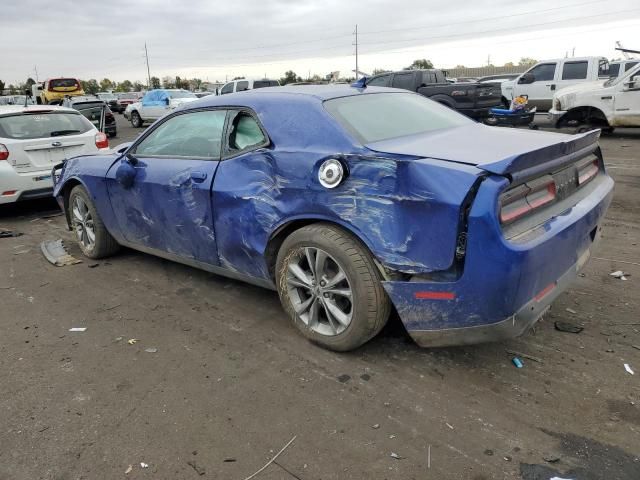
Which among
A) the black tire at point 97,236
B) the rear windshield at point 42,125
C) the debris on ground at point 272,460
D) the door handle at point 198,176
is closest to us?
the debris on ground at point 272,460

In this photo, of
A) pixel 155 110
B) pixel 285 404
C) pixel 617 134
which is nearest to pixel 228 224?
pixel 285 404

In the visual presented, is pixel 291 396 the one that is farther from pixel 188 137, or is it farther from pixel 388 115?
pixel 188 137

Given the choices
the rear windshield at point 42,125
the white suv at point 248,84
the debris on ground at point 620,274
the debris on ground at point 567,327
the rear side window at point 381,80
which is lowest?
the debris on ground at point 567,327

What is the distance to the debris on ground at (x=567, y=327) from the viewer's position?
11.4 feet

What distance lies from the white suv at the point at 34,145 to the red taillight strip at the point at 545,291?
19.5 ft

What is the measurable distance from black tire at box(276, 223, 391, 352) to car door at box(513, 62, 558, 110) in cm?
1503

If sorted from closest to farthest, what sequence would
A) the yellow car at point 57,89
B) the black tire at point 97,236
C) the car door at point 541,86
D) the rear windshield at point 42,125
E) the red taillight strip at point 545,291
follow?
the red taillight strip at point 545,291, the black tire at point 97,236, the rear windshield at point 42,125, the car door at point 541,86, the yellow car at point 57,89

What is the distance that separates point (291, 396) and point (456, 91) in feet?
44.2

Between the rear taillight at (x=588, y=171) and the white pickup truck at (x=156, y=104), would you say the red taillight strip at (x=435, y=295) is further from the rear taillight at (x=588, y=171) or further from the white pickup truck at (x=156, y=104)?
the white pickup truck at (x=156, y=104)

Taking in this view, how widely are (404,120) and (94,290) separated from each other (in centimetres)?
300

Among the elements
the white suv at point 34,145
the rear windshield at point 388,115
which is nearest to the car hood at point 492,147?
the rear windshield at point 388,115

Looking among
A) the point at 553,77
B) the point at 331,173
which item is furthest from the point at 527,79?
the point at 331,173

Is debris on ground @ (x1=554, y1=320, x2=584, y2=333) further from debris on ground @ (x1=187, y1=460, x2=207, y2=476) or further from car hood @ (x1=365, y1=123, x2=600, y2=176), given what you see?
debris on ground @ (x1=187, y1=460, x2=207, y2=476)

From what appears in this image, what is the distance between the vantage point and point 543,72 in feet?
53.1
